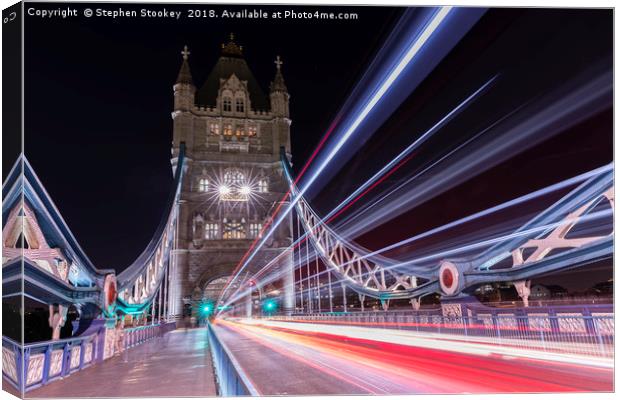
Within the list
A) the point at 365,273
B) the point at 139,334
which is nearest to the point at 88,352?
the point at 139,334

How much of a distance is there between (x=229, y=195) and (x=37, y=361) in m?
21.4

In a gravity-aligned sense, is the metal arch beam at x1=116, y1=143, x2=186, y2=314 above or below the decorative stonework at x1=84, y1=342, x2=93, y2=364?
above

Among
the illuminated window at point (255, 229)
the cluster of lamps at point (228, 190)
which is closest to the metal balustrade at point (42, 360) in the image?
the cluster of lamps at point (228, 190)

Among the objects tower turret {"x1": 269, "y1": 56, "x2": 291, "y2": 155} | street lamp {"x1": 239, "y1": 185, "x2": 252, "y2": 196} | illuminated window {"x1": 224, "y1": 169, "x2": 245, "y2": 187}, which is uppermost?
tower turret {"x1": 269, "y1": 56, "x2": 291, "y2": 155}

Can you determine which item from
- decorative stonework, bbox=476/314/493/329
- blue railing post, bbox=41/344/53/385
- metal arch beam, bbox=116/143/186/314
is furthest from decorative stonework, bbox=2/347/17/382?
decorative stonework, bbox=476/314/493/329

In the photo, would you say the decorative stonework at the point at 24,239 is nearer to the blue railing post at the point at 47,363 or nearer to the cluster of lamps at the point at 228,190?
the blue railing post at the point at 47,363

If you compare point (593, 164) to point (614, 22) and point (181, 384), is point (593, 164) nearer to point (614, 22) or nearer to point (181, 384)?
point (614, 22)

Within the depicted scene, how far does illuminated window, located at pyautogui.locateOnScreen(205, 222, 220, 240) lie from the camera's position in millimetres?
26953

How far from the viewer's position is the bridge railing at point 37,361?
17.4ft

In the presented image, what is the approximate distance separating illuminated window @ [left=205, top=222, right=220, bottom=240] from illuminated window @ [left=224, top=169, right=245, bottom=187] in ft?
9.10

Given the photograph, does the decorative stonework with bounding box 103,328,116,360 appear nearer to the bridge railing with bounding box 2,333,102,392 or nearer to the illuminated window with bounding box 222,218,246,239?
the bridge railing with bounding box 2,333,102,392

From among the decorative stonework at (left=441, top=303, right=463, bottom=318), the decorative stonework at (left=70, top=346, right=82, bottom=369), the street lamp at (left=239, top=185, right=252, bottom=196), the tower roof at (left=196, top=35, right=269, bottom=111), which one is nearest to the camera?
the decorative stonework at (left=70, top=346, right=82, bottom=369)

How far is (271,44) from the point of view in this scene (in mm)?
7586

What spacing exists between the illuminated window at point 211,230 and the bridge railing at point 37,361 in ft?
67.3
